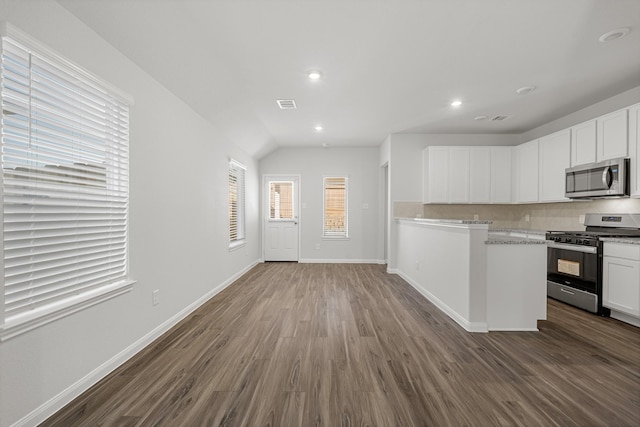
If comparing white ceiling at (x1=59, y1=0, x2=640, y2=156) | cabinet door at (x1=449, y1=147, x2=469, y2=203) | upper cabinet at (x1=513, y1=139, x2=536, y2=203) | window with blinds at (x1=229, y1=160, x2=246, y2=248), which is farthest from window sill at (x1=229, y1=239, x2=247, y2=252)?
upper cabinet at (x1=513, y1=139, x2=536, y2=203)

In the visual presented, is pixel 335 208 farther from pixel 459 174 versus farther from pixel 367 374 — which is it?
pixel 367 374

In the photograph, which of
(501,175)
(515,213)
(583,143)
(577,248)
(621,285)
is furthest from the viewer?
(515,213)

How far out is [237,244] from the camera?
5.03m

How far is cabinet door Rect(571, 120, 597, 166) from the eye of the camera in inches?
143

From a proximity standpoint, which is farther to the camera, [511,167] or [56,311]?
[511,167]

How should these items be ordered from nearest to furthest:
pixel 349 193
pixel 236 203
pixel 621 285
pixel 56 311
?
1. pixel 56 311
2. pixel 621 285
3. pixel 236 203
4. pixel 349 193

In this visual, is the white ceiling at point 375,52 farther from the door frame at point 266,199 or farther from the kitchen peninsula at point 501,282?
the door frame at point 266,199

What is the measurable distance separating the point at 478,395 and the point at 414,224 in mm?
2924

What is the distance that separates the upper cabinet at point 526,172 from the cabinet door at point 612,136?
3.69ft

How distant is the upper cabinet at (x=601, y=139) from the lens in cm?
324

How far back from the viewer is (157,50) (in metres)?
2.28

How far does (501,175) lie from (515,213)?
0.88 metres

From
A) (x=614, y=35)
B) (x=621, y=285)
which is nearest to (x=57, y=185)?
(x=614, y=35)

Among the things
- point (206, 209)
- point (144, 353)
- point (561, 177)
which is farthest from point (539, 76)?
point (144, 353)
